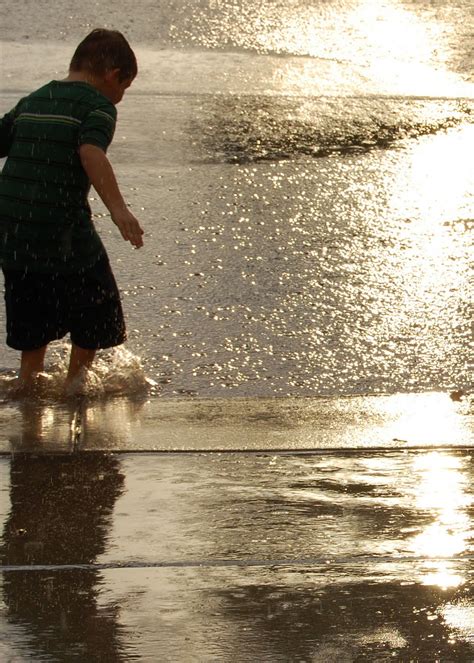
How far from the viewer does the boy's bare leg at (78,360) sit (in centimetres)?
476

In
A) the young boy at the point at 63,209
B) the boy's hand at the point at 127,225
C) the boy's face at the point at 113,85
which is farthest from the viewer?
the boy's face at the point at 113,85

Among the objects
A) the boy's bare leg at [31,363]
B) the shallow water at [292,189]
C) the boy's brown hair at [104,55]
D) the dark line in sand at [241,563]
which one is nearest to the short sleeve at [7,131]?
the boy's brown hair at [104,55]

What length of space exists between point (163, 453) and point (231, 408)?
486 millimetres

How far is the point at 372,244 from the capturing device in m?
6.56

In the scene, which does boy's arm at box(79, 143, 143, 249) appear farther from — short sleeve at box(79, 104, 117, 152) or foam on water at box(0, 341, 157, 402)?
foam on water at box(0, 341, 157, 402)

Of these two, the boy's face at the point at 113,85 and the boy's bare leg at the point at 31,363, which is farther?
the boy's bare leg at the point at 31,363

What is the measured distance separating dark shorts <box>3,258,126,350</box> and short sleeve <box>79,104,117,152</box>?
0.46 meters

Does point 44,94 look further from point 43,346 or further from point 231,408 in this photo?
point 231,408

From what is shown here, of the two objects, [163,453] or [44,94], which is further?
[44,94]

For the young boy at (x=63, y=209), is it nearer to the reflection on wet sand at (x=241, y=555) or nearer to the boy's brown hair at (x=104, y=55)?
the boy's brown hair at (x=104, y=55)

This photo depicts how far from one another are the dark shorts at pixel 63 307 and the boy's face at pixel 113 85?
56cm

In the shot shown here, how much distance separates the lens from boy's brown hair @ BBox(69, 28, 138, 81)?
458 centimetres

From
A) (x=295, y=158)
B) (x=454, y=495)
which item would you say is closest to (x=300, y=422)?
(x=454, y=495)

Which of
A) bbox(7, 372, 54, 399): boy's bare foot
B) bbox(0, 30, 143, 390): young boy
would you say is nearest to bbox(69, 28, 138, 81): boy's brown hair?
bbox(0, 30, 143, 390): young boy
